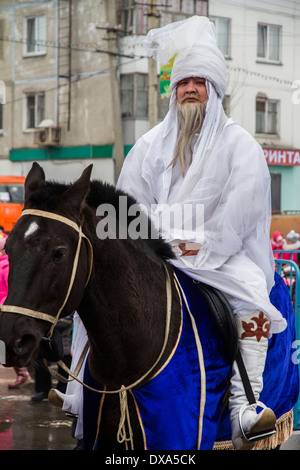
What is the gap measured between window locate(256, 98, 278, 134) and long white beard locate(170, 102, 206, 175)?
24.8m

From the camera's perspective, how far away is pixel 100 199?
3156 millimetres

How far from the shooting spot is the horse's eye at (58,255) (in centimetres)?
279

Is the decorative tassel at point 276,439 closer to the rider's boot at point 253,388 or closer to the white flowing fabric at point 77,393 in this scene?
the rider's boot at point 253,388

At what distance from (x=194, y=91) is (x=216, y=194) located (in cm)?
60

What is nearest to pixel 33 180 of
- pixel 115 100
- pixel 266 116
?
pixel 115 100

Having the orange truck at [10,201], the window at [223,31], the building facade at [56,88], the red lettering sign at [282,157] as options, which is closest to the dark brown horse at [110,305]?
the orange truck at [10,201]

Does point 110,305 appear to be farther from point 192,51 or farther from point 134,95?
point 134,95

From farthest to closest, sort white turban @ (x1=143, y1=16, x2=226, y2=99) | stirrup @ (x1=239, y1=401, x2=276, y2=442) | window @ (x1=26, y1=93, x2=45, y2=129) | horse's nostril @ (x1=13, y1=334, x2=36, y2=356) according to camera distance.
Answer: window @ (x1=26, y1=93, x2=45, y2=129), white turban @ (x1=143, y1=16, x2=226, y2=99), stirrup @ (x1=239, y1=401, x2=276, y2=442), horse's nostril @ (x1=13, y1=334, x2=36, y2=356)

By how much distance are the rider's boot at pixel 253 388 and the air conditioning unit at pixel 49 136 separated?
81.0ft

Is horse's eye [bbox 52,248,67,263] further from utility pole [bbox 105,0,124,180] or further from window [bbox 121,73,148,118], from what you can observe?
window [bbox 121,73,148,118]

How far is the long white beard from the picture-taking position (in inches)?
150

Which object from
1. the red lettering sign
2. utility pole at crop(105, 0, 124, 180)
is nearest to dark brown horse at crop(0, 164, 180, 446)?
utility pole at crop(105, 0, 124, 180)

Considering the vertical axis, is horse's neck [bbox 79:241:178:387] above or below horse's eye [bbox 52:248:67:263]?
below

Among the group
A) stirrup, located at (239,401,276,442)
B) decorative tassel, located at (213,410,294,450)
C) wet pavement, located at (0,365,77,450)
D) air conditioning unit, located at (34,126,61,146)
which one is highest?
air conditioning unit, located at (34,126,61,146)
